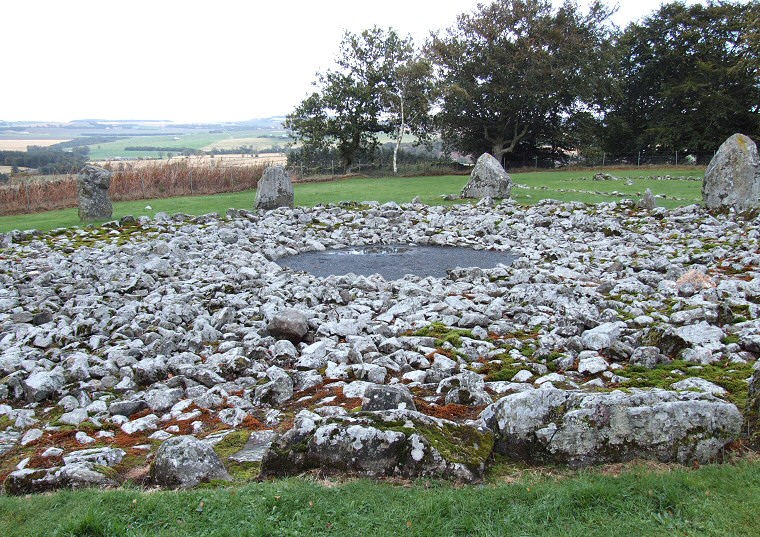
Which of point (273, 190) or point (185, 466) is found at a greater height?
point (273, 190)

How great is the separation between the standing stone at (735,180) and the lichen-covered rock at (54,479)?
1842 cm

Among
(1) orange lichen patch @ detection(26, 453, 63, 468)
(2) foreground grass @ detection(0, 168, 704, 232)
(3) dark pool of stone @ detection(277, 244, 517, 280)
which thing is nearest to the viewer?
(1) orange lichen patch @ detection(26, 453, 63, 468)

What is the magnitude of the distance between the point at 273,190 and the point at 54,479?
18.2 metres

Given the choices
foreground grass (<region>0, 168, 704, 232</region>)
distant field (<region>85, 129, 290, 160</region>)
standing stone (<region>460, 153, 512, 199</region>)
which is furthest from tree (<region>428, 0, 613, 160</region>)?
distant field (<region>85, 129, 290, 160</region>)

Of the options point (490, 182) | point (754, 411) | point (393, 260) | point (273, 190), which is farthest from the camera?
point (490, 182)

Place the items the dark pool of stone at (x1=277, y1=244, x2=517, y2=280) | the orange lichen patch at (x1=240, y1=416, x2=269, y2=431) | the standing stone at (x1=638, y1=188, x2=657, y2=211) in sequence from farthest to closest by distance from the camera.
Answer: the standing stone at (x1=638, y1=188, x2=657, y2=211) < the dark pool of stone at (x1=277, y1=244, x2=517, y2=280) < the orange lichen patch at (x1=240, y1=416, x2=269, y2=431)

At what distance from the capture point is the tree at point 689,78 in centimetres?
4069

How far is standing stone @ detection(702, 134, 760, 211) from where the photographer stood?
17.8 m

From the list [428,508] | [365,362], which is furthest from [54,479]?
[365,362]

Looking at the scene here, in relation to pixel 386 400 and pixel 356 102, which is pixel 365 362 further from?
pixel 356 102

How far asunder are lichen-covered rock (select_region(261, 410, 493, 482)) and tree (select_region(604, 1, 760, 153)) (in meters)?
42.1

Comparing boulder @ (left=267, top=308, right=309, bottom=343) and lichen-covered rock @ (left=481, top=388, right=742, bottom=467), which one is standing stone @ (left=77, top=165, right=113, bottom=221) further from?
lichen-covered rock @ (left=481, top=388, right=742, bottom=467)

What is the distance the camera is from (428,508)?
3703 millimetres

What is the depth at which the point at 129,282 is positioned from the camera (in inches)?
441
